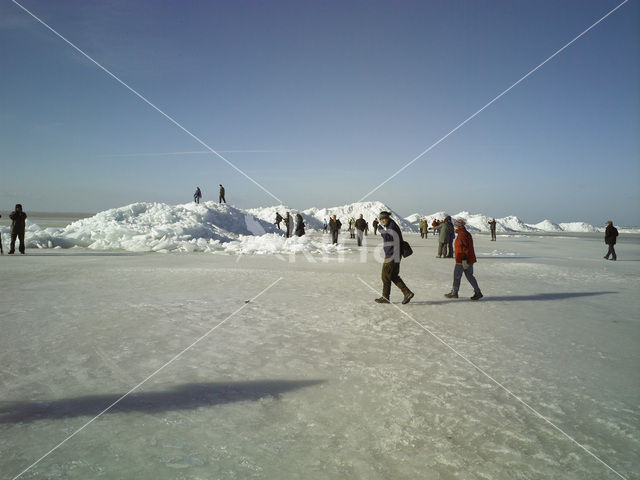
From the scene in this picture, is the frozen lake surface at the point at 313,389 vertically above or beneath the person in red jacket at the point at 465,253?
beneath

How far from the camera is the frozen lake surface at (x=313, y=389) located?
2504 millimetres

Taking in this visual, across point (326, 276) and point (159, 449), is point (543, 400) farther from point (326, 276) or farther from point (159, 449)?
point (326, 276)

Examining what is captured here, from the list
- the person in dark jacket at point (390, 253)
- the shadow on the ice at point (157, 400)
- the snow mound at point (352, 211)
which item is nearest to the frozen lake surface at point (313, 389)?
the shadow on the ice at point (157, 400)

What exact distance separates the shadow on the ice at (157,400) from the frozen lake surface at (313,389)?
2 centimetres

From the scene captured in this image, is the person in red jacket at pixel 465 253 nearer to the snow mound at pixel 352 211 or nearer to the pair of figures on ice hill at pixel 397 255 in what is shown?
the pair of figures on ice hill at pixel 397 255

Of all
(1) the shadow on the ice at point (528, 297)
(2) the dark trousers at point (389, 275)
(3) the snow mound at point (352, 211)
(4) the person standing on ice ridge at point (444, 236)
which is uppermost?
(3) the snow mound at point (352, 211)

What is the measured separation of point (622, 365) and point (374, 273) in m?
8.08

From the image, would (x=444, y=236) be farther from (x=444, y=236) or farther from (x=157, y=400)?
(x=157, y=400)

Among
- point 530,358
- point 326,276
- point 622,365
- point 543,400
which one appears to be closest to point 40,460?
point 543,400

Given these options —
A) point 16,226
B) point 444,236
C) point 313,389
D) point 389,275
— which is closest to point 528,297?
point 389,275

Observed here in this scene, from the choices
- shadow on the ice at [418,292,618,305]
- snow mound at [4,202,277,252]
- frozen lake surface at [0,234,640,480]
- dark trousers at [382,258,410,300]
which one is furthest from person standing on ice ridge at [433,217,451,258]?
snow mound at [4,202,277,252]

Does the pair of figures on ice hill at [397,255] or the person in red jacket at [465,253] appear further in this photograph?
the person in red jacket at [465,253]

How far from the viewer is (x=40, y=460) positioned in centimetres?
243

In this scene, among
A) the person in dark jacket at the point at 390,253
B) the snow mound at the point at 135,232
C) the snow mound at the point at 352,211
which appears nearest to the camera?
the person in dark jacket at the point at 390,253
